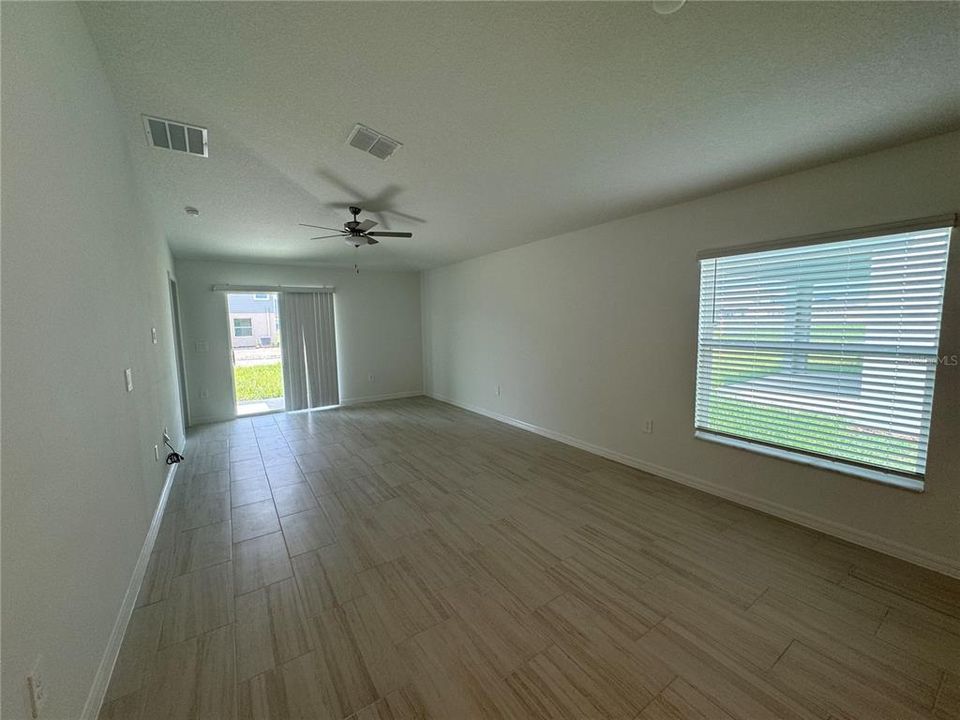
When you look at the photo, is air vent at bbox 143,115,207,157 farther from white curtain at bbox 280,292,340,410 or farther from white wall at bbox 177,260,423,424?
white curtain at bbox 280,292,340,410

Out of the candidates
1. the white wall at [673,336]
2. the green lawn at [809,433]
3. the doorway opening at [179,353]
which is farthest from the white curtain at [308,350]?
the green lawn at [809,433]

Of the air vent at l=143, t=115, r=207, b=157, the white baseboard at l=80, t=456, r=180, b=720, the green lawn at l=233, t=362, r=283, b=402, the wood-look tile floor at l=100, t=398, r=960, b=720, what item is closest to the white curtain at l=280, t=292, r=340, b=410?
the green lawn at l=233, t=362, r=283, b=402

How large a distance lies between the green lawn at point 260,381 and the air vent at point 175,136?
14.2ft

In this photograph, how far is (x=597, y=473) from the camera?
11.2 ft

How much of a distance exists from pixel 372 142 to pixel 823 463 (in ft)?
→ 12.1

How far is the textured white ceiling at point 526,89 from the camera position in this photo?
1304mm

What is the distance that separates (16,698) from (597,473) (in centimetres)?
344

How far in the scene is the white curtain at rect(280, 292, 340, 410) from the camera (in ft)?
19.6

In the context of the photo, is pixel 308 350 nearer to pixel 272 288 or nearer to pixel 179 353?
pixel 272 288

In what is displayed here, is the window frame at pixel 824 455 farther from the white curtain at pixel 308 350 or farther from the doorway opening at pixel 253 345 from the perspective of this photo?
the doorway opening at pixel 253 345

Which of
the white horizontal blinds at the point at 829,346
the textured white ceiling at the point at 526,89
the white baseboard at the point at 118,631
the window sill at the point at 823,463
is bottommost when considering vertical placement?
the white baseboard at the point at 118,631

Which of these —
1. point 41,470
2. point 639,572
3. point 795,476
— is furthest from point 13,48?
point 795,476

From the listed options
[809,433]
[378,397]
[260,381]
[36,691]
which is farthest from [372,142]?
[260,381]

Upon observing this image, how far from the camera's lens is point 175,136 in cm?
215
